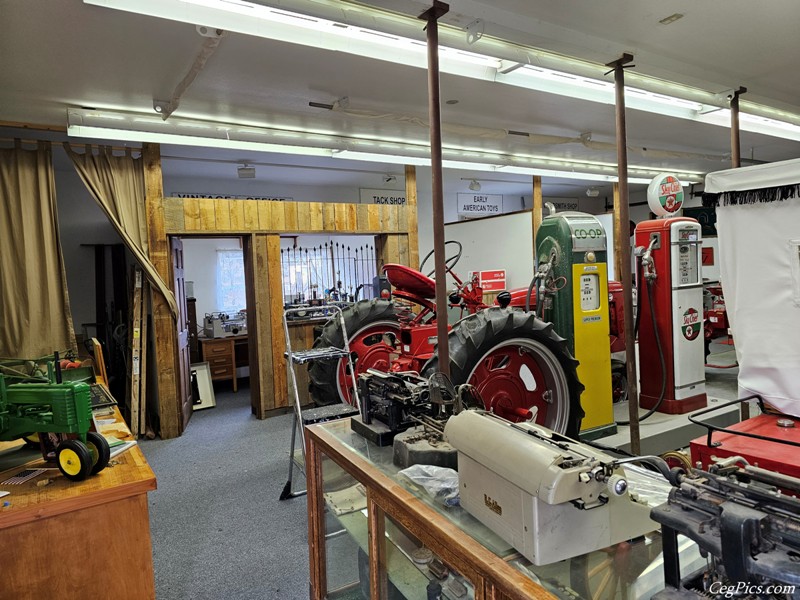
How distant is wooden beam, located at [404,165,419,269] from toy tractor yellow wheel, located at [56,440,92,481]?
5354 mm

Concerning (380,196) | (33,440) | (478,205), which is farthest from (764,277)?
(478,205)

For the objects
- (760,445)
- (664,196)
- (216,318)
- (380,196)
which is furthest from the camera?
(380,196)

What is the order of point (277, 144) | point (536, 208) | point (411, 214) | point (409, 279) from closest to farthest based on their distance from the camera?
point (409, 279)
point (277, 144)
point (411, 214)
point (536, 208)

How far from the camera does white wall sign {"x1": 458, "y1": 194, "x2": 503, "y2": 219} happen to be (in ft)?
39.0

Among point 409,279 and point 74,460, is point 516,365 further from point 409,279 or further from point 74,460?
point 74,460

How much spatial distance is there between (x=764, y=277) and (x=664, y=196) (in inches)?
100

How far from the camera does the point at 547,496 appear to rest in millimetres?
1167

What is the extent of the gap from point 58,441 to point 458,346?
2.16 meters

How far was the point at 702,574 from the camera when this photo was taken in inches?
43.5

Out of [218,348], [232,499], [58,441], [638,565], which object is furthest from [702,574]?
[218,348]

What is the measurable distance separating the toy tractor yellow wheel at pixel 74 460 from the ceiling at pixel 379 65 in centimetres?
223

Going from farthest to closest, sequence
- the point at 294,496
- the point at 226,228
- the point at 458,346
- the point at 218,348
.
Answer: the point at 218,348 → the point at 226,228 → the point at 294,496 → the point at 458,346

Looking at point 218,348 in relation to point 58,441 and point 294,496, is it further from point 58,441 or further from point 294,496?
point 58,441

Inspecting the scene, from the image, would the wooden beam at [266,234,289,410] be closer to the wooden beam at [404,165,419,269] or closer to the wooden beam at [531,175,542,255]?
the wooden beam at [404,165,419,269]
